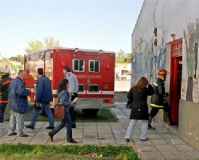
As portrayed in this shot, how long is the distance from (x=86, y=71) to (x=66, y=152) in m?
5.12

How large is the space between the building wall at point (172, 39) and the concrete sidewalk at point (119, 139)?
0.56 meters

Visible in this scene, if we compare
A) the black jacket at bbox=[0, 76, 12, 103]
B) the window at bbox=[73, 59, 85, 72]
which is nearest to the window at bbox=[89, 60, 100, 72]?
the window at bbox=[73, 59, 85, 72]

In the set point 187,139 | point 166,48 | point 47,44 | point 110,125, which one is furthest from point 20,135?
point 47,44

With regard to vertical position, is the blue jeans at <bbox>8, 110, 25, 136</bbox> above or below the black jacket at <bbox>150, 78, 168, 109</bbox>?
below

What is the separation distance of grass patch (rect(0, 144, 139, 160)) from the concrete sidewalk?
451mm

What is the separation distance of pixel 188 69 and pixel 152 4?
480 centimetres

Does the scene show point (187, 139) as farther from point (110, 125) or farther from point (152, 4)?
point (152, 4)

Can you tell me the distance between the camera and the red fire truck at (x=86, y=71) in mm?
10203

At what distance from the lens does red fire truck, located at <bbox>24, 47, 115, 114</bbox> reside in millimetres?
10203

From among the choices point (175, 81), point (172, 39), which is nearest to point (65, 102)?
point (175, 81)

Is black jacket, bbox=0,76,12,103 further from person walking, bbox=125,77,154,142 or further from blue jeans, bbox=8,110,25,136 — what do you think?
person walking, bbox=125,77,154,142

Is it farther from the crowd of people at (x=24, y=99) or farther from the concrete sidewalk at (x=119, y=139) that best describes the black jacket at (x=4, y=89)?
the concrete sidewalk at (x=119, y=139)

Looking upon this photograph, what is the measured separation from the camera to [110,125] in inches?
369

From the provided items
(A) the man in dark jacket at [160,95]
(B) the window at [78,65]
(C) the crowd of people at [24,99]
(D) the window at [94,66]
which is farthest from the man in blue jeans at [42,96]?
(A) the man in dark jacket at [160,95]
